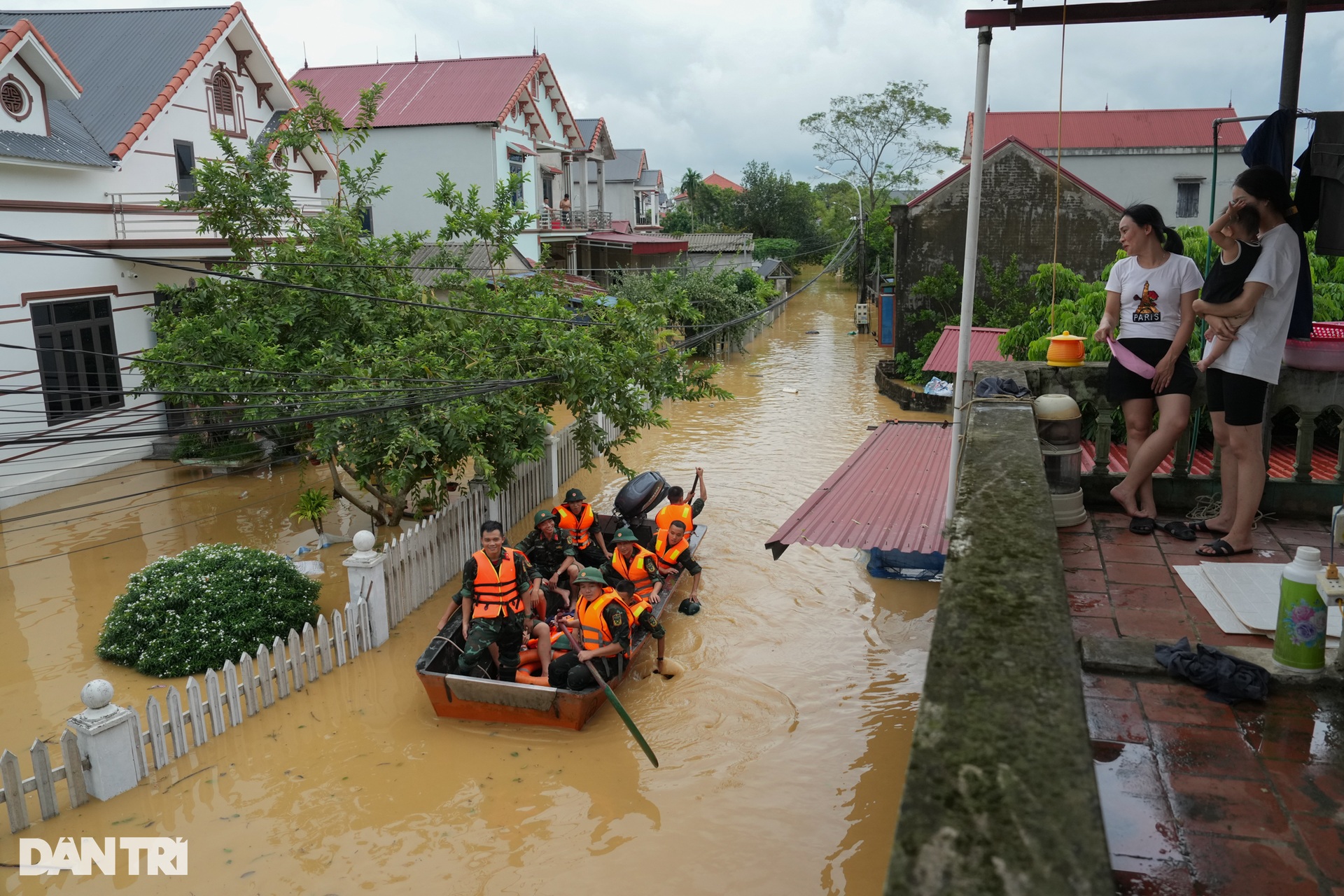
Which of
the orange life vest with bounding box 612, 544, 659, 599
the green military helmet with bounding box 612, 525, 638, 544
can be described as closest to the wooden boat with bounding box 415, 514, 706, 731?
the orange life vest with bounding box 612, 544, 659, 599

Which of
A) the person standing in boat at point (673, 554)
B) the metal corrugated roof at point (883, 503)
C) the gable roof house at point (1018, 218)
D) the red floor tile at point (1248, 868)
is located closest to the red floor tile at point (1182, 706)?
the red floor tile at point (1248, 868)

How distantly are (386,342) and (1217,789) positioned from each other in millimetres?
10994

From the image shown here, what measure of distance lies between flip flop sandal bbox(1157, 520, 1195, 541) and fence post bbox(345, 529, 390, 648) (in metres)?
7.17

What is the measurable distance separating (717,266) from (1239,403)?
4088cm

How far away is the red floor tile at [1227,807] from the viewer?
122 inches

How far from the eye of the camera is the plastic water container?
379cm

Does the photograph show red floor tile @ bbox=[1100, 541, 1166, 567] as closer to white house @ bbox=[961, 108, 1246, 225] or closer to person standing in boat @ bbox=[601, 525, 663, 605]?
person standing in boat @ bbox=[601, 525, 663, 605]

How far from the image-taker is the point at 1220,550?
5.32 m

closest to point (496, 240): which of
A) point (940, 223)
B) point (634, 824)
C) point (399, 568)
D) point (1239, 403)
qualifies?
point (399, 568)

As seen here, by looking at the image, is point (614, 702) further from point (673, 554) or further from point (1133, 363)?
point (1133, 363)

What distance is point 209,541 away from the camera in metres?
13.7

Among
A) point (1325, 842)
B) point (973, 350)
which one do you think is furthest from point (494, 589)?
point (973, 350)

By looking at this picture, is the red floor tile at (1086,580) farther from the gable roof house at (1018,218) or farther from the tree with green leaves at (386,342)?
the gable roof house at (1018,218)

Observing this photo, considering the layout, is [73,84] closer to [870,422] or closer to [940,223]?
[870,422]
